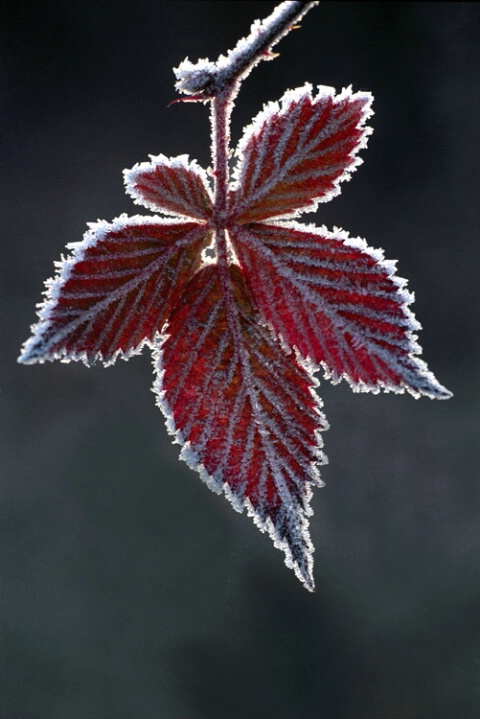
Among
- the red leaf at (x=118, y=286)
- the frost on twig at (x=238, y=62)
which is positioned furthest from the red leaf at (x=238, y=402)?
the frost on twig at (x=238, y=62)

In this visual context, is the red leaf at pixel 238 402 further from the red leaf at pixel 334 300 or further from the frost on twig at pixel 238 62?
the frost on twig at pixel 238 62

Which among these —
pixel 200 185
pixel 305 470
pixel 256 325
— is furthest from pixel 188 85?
pixel 305 470

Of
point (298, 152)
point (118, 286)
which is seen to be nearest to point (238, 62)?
point (298, 152)

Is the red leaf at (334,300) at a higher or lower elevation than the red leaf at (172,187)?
lower

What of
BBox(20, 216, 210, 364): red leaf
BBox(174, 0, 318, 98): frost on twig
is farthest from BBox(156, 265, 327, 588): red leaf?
BBox(174, 0, 318, 98): frost on twig

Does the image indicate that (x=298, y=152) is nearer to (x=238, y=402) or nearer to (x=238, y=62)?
(x=238, y=62)

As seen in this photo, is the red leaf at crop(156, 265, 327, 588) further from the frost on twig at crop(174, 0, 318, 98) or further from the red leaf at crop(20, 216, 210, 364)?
the frost on twig at crop(174, 0, 318, 98)
